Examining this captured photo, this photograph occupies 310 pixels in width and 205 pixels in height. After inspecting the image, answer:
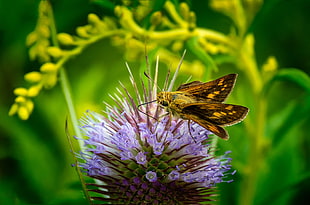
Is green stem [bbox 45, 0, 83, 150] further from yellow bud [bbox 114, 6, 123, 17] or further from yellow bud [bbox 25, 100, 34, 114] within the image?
yellow bud [bbox 114, 6, 123, 17]

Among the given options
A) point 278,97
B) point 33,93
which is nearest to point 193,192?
point 33,93

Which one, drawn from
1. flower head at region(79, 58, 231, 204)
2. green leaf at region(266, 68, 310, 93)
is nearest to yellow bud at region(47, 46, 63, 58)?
flower head at region(79, 58, 231, 204)

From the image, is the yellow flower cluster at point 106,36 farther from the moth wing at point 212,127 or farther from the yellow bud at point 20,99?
the moth wing at point 212,127

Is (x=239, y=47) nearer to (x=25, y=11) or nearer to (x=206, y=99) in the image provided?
(x=206, y=99)

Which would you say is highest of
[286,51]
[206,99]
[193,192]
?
[286,51]

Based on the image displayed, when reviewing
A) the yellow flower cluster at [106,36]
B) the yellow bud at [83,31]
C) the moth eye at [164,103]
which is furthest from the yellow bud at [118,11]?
the moth eye at [164,103]

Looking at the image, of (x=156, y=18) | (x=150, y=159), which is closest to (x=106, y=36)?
(x=156, y=18)

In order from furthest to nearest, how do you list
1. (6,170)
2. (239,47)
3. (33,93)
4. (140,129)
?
(6,170) < (239,47) < (33,93) < (140,129)
